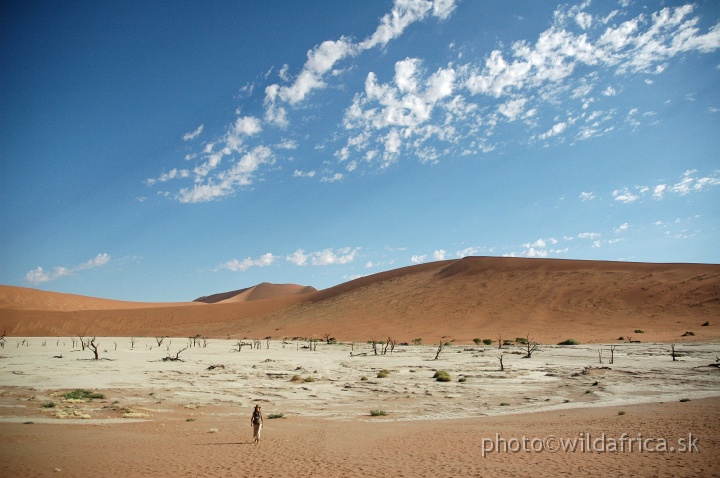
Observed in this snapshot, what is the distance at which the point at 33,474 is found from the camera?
8555 millimetres

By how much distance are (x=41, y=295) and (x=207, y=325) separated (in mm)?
54289

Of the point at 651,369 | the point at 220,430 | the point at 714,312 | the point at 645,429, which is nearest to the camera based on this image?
the point at 645,429

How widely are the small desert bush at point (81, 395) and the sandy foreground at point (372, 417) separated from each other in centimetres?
37

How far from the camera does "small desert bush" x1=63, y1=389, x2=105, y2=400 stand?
1736 centimetres

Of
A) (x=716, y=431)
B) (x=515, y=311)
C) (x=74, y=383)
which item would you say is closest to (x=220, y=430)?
(x=74, y=383)

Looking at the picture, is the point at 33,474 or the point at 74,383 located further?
the point at 74,383

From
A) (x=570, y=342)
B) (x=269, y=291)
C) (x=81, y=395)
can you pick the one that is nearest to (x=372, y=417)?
(x=81, y=395)

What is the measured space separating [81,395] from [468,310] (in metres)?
44.1

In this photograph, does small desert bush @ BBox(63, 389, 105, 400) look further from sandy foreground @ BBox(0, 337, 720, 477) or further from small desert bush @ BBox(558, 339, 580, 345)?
small desert bush @ BBox(558, 339, 580, 345)

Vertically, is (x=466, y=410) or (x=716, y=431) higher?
(x=716, y=431)

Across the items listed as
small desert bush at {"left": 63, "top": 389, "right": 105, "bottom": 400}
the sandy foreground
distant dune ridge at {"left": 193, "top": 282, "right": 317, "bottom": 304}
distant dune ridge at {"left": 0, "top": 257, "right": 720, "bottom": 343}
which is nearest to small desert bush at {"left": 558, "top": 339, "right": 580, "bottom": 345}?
distant dune ridge at {"left": 0, "top": 257, "right": 720, "bottom": 343}

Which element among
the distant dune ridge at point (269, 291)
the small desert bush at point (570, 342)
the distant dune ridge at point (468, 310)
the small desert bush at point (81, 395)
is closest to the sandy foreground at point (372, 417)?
the small desert bush at point (81, 395)

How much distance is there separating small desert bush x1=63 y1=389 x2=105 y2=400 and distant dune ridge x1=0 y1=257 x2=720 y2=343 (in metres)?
31.7

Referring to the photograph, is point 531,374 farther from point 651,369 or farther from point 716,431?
point 716,431
